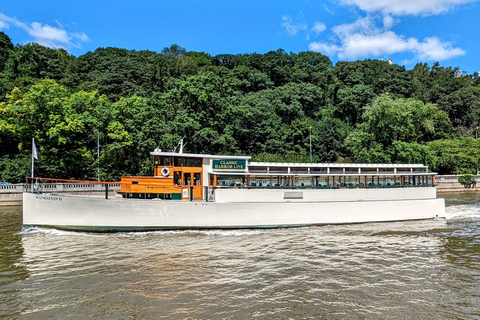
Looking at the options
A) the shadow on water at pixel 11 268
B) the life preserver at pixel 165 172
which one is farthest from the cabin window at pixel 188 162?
the shadow on water at pixel 11 268

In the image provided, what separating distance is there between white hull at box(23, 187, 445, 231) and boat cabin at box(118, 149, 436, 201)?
80 cm

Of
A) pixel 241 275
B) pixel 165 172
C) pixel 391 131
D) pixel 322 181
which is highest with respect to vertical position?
pixel 391 131

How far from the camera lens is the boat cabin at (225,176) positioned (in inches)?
735

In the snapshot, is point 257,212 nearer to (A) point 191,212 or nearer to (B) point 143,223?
(A) point 191,212

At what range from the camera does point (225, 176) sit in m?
19.5

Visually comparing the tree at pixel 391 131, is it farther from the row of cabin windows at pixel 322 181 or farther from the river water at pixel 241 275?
the river water at pixel 241 275

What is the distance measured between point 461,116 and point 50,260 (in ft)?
282

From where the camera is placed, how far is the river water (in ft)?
29.2

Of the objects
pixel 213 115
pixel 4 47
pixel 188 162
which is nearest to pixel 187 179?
pixel 188 162

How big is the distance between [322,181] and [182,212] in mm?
9134

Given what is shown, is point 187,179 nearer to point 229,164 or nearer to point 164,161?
point 164,161

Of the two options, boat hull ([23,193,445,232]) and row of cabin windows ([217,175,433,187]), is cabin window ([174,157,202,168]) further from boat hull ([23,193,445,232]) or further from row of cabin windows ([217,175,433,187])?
boat hull ([23,193,445,232])

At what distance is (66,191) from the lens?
32.1m

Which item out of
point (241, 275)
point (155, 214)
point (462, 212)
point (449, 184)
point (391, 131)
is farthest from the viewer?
point (449, 184)
